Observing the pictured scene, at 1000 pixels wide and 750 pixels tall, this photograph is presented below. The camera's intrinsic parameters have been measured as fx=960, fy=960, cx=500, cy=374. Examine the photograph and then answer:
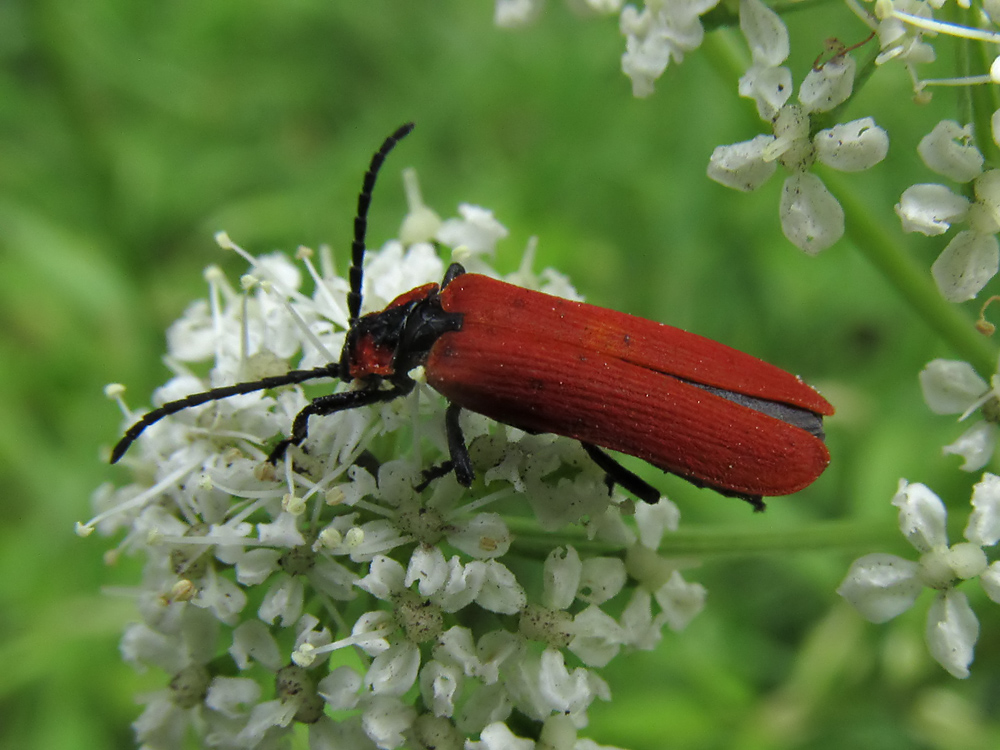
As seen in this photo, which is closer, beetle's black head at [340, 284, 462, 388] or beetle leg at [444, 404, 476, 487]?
beetle leg at [444, 404, 476, 487]

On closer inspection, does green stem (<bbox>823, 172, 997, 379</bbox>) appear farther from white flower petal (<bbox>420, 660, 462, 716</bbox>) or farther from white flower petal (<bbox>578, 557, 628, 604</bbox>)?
white flower petal (<bbox>420, 660, 462, 716</bbox>)

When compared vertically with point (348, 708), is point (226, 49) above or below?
above

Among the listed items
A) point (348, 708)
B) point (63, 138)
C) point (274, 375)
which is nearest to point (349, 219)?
point (63, 138)

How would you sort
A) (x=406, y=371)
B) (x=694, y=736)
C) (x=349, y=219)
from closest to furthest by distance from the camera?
(x=406, y=371), (x=694, y=736), (x=349, y=219)

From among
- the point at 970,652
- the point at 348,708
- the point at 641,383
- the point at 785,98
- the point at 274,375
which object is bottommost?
the point at 970,652

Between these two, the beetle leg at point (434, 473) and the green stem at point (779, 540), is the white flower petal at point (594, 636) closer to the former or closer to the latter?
the green stem at point (779, 540)

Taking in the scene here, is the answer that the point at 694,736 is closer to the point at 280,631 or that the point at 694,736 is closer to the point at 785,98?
the point at 280,631

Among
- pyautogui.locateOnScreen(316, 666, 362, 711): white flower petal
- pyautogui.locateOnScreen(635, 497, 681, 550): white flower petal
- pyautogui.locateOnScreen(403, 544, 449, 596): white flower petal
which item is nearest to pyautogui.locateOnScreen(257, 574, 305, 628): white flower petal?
pyautogui.locateOnScreen(316, 666, 362, 711): white flower petal

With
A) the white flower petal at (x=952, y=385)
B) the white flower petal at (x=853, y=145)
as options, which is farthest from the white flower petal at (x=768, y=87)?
the white flower petal at (x=952, y=385)
